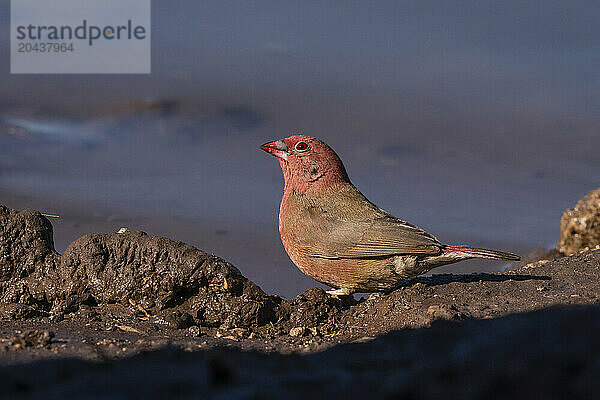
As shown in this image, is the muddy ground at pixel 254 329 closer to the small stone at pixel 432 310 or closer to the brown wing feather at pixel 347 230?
the small stone at pixel 432 310

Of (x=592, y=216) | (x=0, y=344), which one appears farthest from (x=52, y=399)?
(x=592, y=216)

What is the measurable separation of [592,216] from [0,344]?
6.08 metres

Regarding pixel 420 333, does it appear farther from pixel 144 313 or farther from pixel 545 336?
pixel 144 313

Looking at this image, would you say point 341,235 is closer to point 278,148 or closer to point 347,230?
point 347,230

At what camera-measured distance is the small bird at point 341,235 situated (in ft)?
17.8

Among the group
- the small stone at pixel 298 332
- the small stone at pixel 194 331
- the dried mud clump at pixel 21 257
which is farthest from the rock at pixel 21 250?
the small stone at pixel 298 332

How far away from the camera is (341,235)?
5.55m

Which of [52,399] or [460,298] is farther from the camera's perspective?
[460,298]

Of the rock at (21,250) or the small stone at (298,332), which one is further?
the rock at (21,250)

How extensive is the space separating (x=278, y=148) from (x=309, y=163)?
11.1 inches

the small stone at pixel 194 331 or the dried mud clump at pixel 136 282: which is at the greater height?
the dried mud clump at pixel 136 282

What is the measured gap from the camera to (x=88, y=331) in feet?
14.1

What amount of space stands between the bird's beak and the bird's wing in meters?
0.62

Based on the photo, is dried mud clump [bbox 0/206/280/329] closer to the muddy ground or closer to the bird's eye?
the muddy ground
